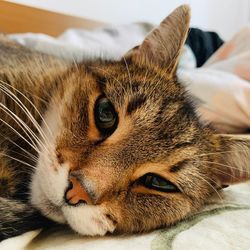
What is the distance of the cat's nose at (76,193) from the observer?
0.90 metres

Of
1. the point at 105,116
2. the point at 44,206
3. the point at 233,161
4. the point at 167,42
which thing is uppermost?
the point at 167,42

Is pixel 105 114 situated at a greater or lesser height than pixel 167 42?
lesser

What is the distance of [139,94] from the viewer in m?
1.13

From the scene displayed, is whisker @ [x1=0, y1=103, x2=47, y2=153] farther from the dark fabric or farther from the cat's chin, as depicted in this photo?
the dark fabric

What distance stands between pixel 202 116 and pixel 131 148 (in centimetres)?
51

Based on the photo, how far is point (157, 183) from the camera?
3.58 feet

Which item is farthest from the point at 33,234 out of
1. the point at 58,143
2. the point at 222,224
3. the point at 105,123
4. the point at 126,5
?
the point at 126,5

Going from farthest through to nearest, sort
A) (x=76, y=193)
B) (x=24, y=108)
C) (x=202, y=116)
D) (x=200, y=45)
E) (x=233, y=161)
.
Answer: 1. (x=200, y=45)
2. (x=202, y=116)
3. (x=233, y=161)
4. (x=24, y=108)
5. (x=76, y=193)

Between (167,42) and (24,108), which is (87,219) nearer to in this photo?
(24,108)

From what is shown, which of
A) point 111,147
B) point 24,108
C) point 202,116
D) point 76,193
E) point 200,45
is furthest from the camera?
point 200,45

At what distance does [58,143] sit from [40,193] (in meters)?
0.13

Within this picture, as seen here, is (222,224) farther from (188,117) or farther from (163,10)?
(163,10)

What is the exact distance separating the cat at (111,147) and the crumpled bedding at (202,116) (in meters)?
0.04

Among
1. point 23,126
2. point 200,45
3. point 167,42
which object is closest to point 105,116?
point 23,126
